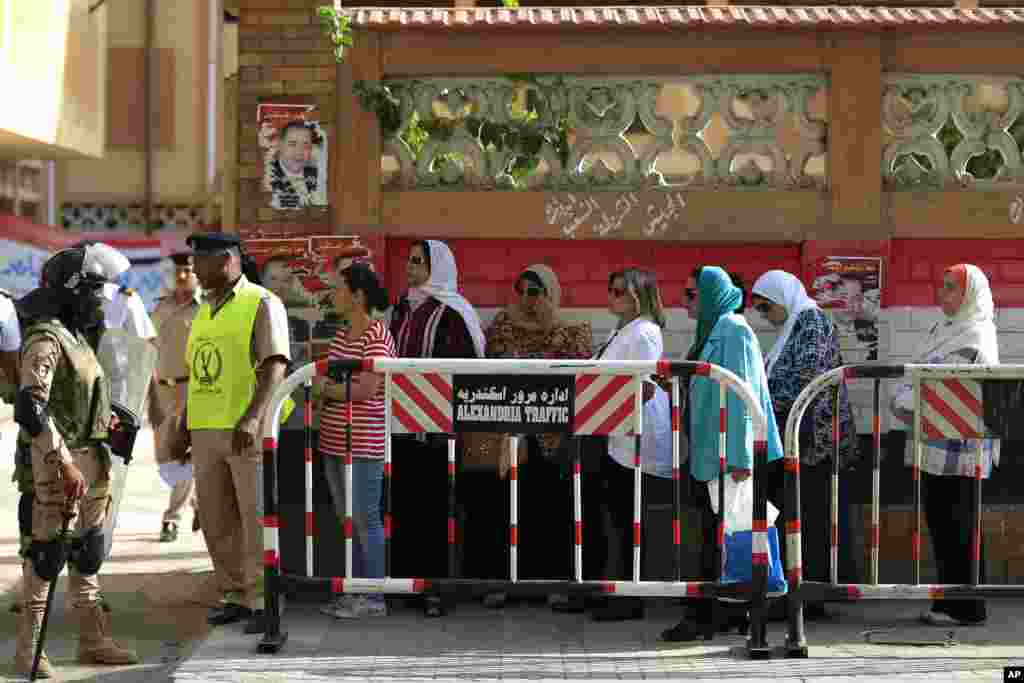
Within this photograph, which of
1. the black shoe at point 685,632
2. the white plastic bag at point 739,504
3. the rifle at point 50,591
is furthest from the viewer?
the black shoe at point 685,632

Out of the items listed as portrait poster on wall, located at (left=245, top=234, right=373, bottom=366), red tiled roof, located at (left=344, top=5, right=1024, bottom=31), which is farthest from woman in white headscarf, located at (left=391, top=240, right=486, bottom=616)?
red tiled roof, located at (left=344, top=5, right=1024, bottom=31)

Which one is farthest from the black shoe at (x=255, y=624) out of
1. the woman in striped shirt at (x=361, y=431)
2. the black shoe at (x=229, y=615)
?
the woman in striped shirt at (x=361, y=431)

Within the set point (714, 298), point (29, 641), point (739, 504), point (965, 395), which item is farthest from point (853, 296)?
point (29, 641)

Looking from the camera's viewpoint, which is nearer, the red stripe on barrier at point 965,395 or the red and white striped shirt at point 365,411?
the red stripe on barrier at point 965,395

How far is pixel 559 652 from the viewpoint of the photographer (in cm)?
855

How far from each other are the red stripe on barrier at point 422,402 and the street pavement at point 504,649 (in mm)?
971

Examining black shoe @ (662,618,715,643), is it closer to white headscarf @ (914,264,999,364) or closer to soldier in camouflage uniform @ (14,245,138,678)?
white headscarf @ (914,264,999,364)

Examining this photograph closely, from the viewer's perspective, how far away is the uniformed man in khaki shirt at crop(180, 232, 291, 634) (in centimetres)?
937

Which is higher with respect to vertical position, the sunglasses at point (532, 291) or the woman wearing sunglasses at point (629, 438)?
the sunglasses at point (532, 291)

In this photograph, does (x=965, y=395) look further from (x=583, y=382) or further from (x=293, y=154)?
(x=293, y=154)

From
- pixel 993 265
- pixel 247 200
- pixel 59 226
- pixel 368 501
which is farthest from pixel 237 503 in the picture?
pixel 59 226

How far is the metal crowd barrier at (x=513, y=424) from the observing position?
8352mm

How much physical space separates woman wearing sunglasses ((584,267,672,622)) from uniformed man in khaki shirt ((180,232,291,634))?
157 cm

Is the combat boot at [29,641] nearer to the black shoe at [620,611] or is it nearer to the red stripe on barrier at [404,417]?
the red stripe on barrier at [404,417]
